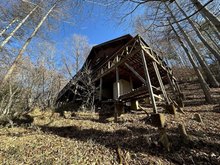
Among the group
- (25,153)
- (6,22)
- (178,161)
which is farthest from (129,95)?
(6,22)

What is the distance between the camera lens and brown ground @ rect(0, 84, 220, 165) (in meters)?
3.60

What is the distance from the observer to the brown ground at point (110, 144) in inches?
142

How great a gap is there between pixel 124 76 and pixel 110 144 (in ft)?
23.6

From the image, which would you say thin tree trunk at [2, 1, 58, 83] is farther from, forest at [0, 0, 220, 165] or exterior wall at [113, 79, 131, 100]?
exterior wall at [113, 79, 131, 100]

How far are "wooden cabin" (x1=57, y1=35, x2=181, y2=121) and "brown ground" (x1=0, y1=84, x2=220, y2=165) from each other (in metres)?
1.67

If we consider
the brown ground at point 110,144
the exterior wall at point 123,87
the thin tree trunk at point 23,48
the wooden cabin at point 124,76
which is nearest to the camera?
the brown ground at point 110,144

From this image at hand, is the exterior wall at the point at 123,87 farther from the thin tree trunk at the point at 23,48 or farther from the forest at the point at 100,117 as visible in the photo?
the thin tree trunk at the point at 23,48

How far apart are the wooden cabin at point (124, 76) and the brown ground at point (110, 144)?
167 centimetres

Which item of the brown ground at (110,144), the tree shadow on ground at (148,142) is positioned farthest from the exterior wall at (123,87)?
the tree shadow on ground at (148,142)

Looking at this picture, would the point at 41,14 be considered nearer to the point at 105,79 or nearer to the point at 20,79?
the point at 20,79

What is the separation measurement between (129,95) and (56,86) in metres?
4.54

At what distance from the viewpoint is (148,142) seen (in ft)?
13.9

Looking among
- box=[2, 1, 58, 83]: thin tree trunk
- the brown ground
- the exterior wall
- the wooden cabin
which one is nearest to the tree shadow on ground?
the brown ground

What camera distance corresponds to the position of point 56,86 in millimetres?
8805
